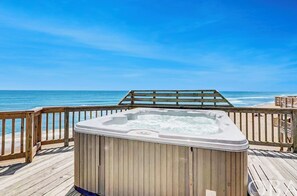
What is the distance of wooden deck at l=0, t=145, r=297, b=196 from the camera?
2.06m

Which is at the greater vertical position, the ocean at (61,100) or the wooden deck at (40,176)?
the ocean at (61,100)

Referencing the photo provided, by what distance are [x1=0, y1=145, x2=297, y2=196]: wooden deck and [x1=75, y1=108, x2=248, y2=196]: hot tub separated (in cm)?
47

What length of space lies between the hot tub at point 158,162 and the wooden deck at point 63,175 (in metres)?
0.47

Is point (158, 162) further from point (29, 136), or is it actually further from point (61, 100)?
point (61, 100)

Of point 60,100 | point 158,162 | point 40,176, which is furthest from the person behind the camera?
point 60,100

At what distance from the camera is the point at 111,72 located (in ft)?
74.1

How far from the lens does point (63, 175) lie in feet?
8.16

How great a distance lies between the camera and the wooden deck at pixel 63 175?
206cm

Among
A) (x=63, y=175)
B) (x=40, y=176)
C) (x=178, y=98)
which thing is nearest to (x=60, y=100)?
(x=178, y=98)

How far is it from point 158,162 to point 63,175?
5.47 ft

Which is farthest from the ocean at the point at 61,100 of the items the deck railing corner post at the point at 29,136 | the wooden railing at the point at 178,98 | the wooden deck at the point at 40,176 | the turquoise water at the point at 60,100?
the wooden deck at the point at 40,176

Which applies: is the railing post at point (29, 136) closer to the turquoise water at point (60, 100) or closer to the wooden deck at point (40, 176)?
the wooden deck at point (40, 176)

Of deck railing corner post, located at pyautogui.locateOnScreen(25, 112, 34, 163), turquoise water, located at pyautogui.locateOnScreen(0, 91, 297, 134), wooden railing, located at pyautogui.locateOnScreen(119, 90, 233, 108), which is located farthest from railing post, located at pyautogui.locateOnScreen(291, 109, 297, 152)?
turquoise water, located at pyautogui.locateOnScreen(0, 91, 297, 134)

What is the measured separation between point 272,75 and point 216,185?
69.9 feet
